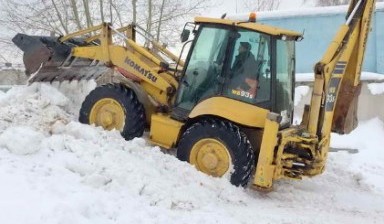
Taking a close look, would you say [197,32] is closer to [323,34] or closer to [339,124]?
[339,124]

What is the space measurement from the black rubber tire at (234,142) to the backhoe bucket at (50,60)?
240 cm

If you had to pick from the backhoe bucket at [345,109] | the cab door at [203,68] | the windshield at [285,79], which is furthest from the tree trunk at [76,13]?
the backhoe bucket at [345,109]

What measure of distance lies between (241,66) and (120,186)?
2.20m

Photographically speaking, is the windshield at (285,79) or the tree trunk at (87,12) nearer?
the windshield at (285,79)

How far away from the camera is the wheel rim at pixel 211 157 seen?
634cm

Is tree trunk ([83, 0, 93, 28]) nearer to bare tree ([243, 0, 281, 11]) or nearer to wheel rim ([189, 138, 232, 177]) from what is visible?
bare tree ([243, 0, 281, 11])

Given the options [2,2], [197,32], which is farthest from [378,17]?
[2,2]

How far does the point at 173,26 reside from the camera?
18156mm

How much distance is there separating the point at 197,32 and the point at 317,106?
1761 millimetres

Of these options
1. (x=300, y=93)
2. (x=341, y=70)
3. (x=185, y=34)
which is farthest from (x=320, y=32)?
(x=185, y=34)

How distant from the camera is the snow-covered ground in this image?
15.0 feet

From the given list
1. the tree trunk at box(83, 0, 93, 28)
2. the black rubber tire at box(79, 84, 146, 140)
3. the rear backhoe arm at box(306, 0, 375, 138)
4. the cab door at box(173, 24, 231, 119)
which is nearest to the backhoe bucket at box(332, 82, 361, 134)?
the rear backhoe arm at box(306, 0, 375, 138)

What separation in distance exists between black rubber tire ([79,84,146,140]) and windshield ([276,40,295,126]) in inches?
76.6

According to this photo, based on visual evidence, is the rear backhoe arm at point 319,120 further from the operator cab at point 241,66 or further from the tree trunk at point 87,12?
the tree trunk at point 87,12
